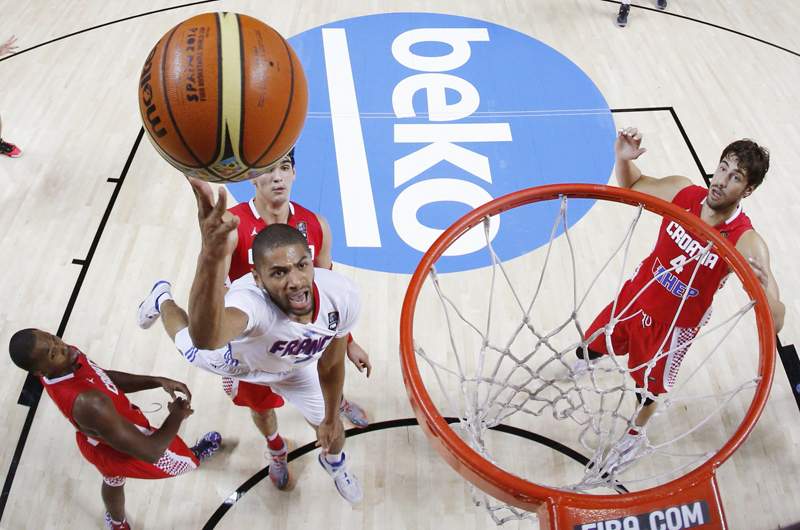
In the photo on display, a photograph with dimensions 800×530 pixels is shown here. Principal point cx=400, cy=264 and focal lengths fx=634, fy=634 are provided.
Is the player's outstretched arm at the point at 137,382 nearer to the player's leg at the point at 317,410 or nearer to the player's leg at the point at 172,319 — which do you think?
the player's leg at the point at 172,319

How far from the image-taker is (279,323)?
2295 mm

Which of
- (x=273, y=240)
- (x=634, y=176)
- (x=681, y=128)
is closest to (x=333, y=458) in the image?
(x=273, y=240)

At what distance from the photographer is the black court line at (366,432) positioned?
3.09 metres

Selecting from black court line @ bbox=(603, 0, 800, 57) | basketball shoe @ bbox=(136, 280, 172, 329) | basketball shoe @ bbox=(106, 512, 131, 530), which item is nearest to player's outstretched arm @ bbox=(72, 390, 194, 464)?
basketball shoe @ bbox=(136, 280, 172, 329)

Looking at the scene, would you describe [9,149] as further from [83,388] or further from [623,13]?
[623,13]

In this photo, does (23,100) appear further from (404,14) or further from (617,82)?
(617,82)

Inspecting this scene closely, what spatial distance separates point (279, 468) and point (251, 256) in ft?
3.52

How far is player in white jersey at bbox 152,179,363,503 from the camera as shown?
1.85 m

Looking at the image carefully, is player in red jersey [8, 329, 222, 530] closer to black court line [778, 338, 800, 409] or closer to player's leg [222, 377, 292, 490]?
player's leg [222, 377, 292, 490]

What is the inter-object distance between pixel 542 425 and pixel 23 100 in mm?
4888

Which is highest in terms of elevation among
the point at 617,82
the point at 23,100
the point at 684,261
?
the point at 684,261

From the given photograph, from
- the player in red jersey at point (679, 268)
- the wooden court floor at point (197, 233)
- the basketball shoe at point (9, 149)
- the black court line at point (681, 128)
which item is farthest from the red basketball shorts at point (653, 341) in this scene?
the basketball shoe at point (9, 149)

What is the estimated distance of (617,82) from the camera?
217 inches

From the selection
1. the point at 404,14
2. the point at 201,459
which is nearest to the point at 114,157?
the point at 201,459
